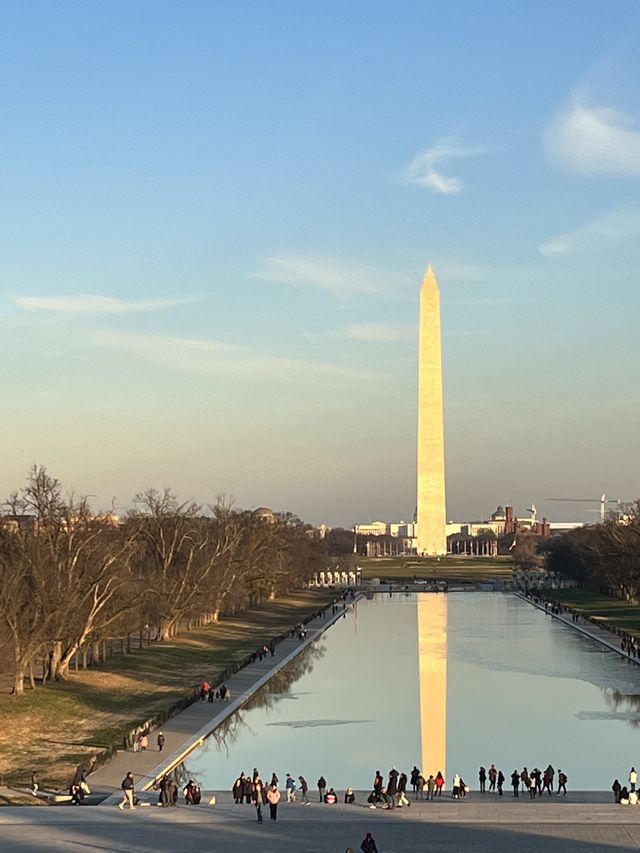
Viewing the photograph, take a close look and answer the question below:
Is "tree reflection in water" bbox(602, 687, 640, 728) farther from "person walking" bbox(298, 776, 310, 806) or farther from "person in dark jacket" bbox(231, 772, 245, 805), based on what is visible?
"person in dark jacket" bbox(231, 772, 245, 805)

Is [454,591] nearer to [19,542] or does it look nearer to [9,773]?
[19,542]

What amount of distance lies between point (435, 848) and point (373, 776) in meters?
9.06

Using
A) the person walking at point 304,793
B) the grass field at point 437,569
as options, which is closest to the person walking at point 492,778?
the person walking at point 304,793

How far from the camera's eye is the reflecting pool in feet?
112

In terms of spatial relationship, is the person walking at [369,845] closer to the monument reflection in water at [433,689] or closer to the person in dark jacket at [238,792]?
the person in dark jacket at [238,792]

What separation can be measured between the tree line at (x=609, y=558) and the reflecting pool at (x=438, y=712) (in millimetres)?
19456

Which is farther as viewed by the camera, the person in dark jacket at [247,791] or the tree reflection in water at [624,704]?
the tree reflection in water at [624,704]

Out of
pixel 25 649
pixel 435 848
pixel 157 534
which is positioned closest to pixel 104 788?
pixel 435 848

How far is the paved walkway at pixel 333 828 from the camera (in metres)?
23.4

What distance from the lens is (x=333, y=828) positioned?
25.2 meters

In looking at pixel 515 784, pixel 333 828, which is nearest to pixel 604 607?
pixel 515 784

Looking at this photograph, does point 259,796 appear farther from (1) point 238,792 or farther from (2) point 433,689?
(2) point 433,689

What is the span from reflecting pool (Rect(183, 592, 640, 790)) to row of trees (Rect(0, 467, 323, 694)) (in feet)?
24.5

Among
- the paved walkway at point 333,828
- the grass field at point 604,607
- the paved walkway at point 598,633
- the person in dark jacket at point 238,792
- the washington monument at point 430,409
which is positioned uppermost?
the washington monument at point 430,409
